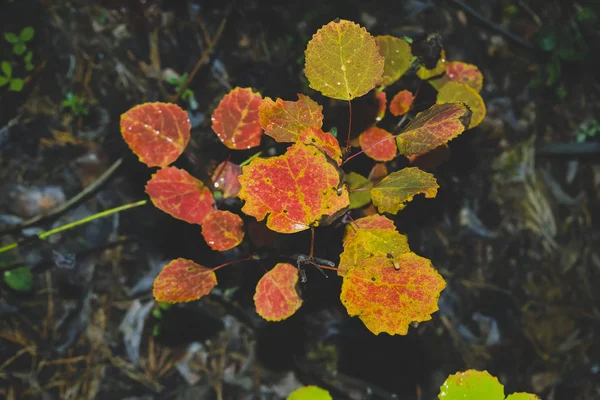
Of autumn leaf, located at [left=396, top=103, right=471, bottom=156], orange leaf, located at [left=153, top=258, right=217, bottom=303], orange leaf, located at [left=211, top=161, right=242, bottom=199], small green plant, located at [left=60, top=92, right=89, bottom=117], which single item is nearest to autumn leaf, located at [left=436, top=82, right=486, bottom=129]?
autumn leaf, located at [left=396, top=103, right=471, bottom=156]

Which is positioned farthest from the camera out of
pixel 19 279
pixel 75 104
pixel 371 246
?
pixel 75 104

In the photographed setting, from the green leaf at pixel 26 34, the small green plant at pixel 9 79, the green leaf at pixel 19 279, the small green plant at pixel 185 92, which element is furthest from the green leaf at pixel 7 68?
the green leaf at pixel 19 279

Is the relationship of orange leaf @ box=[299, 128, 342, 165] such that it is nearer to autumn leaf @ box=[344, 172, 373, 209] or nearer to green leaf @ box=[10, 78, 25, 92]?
autumn leaf @ box=[344, 172, 373, 209]

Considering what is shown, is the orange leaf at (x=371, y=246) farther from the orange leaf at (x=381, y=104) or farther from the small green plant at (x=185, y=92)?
the small green plant at (x=185, y=92)

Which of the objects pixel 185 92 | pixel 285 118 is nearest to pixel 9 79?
pixel 185 92

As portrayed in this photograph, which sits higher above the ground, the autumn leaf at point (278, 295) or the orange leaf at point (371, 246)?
the orange leaf at point (371, 246)

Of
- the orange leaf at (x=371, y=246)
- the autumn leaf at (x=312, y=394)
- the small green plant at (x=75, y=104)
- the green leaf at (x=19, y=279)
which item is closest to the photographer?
the orange leaf at (x=371, y=246)

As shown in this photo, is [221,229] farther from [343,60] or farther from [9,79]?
[9,79]
